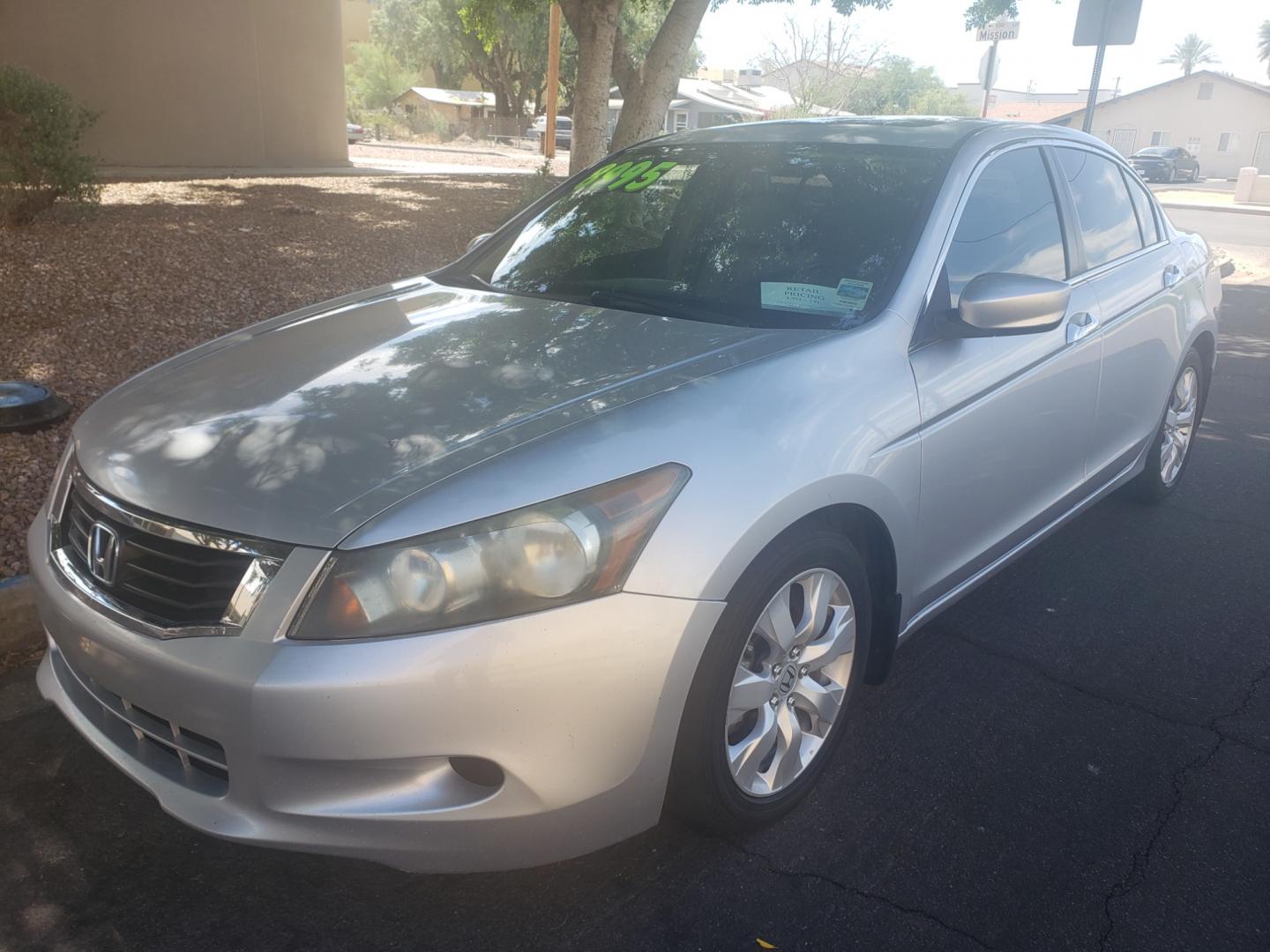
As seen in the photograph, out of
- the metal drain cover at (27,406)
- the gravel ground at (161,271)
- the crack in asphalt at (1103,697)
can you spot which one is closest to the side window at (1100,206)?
the crack in asphalt at (1103,697)

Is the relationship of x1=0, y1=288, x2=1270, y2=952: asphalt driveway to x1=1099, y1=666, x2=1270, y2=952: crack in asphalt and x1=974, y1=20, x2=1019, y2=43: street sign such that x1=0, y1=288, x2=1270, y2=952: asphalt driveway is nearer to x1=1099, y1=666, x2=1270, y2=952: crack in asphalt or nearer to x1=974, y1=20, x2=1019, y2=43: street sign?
x1=1099, y1=666, x2=1270, y2=952: crack in asphalt

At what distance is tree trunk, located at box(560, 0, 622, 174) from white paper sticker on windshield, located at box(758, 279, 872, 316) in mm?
7349

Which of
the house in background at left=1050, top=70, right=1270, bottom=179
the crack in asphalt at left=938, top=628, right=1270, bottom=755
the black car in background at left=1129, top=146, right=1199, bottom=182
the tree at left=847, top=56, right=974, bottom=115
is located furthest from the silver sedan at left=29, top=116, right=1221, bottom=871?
the house in background at left=1050, top=70, right=1270, bottom=179

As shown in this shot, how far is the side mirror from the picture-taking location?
115 inches

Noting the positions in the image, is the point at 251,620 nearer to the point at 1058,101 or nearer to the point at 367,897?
the point at 367,897

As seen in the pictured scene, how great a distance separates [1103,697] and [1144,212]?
93.9 inches

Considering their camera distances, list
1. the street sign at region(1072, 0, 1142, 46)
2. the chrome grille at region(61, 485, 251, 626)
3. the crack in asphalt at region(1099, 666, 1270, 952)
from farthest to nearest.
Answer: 1. the street sign at region(1072, 0, 1142, 46)
2. the crack in asphalt at region(1099, 666, 1270, 952)
3. the chrome grille at region(61, 485, 251, 626)

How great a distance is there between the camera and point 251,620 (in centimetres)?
205

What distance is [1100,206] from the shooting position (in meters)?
4.17

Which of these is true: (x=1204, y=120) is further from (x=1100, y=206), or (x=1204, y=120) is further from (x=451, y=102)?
(x=1100, y=206)

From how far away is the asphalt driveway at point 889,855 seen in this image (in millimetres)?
2342

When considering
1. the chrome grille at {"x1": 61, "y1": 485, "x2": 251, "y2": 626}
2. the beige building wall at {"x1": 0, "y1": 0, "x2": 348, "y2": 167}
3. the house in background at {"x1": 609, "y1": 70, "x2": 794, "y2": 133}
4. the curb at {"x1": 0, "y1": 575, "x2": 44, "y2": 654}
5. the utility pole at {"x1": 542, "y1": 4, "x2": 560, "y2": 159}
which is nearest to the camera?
the chrome grille at {"x1": 61, "y1": 485, "x2": 251, "y2": 626}

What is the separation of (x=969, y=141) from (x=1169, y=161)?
4470cm

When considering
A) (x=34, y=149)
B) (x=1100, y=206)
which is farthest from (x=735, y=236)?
(x=34, y=149)
